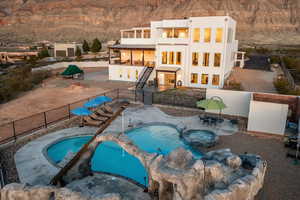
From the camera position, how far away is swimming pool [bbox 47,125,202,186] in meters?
12.5

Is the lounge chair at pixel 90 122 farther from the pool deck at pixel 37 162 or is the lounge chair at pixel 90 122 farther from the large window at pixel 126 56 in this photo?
the large window at pixel 126 56

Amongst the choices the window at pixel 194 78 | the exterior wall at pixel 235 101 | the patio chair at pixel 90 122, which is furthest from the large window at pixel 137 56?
the patio chair at pixel 90 122

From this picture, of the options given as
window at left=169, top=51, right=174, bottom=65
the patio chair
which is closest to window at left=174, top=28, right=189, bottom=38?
window at left=169, top=51, right=174, bottom=65

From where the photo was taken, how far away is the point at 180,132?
16234mm

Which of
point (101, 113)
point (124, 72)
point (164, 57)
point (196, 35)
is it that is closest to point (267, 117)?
point (101, 113)

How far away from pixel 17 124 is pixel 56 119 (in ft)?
9.06

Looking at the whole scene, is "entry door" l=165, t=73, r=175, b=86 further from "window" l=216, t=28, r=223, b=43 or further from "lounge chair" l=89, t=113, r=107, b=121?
"lounge chair" l=89, t=113, r=107, b=121

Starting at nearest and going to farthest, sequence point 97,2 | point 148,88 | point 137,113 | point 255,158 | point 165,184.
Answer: point 165,184 < point 255,158 < point 137,113 < point 148,88 < point 97,2

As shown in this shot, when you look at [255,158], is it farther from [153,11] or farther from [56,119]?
[153,11]

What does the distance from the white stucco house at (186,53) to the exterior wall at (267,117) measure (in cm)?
1356

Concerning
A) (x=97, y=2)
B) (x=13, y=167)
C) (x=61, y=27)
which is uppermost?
(x=97, y=2)

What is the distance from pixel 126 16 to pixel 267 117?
151m

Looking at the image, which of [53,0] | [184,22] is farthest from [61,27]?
[184,22]

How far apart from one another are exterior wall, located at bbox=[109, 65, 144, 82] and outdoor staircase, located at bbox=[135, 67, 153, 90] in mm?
1110
